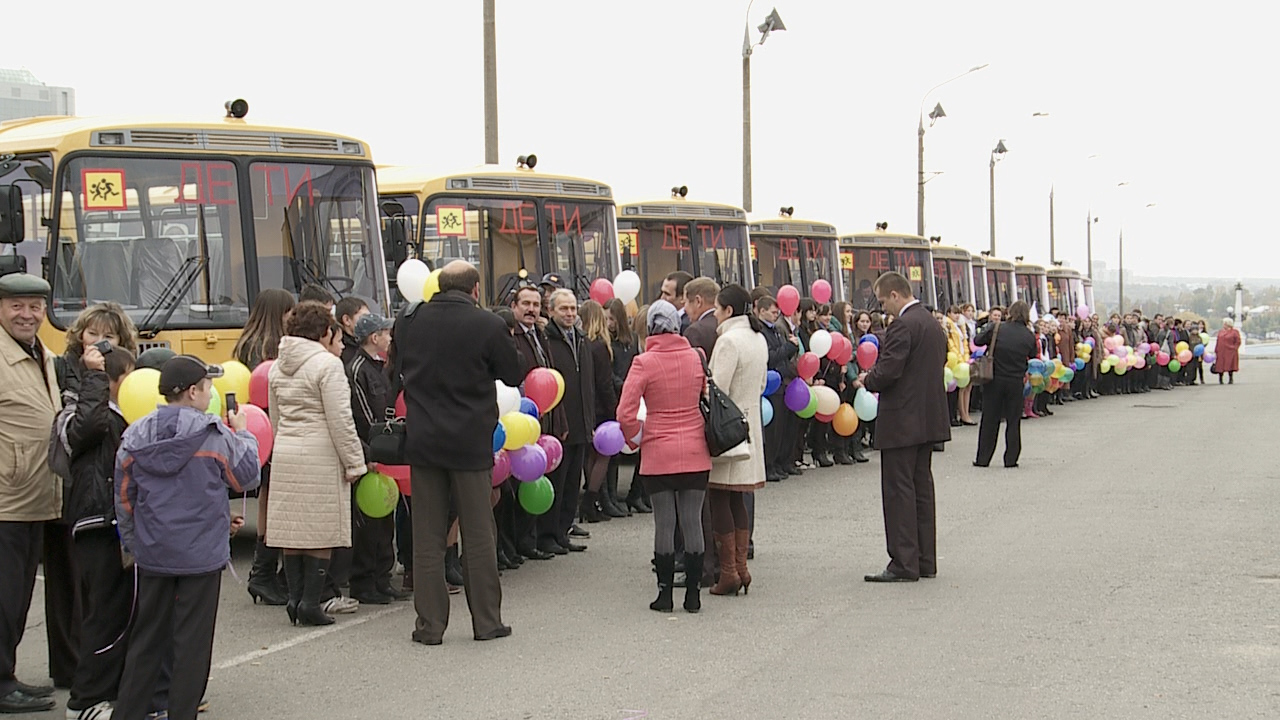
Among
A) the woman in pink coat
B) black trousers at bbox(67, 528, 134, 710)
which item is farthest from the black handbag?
black trousers at bbox(67, 528, 134, 710)

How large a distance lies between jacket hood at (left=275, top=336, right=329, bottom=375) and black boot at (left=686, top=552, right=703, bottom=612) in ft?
7.81

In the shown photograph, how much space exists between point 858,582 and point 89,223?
596cm

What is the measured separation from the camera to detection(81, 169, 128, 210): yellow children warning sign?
35.5 feet

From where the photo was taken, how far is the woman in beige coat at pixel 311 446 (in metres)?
8.00

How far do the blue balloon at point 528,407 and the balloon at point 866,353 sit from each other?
742 cm

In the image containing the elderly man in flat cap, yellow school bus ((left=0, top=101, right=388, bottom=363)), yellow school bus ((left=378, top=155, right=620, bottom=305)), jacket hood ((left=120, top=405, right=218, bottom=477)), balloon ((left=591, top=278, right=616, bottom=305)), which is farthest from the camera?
yellow school bus ((left=378, top=155, right=620, bottom=305))

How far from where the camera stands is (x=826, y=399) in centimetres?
1554

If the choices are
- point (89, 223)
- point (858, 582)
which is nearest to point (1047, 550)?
point (858, 582)

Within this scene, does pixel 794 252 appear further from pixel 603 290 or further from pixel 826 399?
pixel 603 290

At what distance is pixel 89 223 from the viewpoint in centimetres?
1077

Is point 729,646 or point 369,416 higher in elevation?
point 369,416

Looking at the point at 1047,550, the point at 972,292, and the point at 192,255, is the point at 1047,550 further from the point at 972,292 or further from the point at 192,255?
the point at 972,292

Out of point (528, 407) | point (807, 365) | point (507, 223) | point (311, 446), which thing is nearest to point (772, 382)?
point (807, 365)

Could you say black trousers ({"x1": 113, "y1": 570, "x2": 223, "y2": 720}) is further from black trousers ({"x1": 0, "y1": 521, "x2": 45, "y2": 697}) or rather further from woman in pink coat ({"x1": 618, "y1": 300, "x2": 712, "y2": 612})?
woman in pink coat ({"x1": 618, "y1": 300, "x2": 712, "y2": 612})
